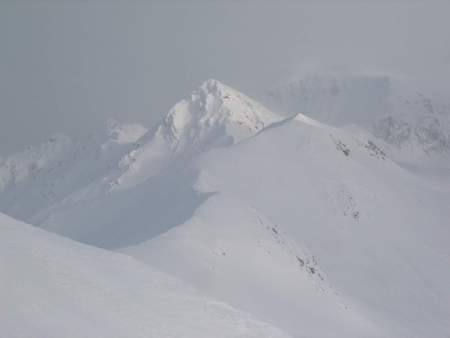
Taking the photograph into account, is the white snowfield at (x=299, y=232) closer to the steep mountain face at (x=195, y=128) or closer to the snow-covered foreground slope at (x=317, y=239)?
the snow-covered foreground slope at (x=317, y=239)

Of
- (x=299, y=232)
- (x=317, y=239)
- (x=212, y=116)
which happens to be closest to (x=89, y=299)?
(x=299, y=232)

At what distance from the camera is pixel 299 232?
62.2m

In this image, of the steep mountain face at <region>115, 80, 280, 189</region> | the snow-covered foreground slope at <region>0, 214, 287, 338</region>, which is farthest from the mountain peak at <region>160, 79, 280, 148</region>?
the snow-covered foreground slope at <region>0, 214, 287, 338</region>

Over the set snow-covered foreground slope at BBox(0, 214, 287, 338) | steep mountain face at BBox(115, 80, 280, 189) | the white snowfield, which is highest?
snow-covered foreground slope at BBox(0, 214, 287, 338)

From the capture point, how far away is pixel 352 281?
2239 inches

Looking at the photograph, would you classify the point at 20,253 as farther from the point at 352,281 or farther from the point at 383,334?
the point at 352,281

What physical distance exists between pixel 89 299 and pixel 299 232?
1595 inches

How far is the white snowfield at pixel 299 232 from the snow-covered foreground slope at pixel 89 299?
2.73 ft

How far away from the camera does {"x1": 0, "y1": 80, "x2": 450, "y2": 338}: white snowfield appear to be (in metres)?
43.6

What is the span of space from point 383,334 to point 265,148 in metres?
37.2

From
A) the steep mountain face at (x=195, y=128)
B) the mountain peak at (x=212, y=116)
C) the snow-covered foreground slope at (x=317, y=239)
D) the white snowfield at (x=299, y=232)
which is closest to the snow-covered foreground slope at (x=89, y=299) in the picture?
the white snowfield at (x=299, y=232)

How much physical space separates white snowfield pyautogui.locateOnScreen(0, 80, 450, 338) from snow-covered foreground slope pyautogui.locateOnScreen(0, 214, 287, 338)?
0.83 m

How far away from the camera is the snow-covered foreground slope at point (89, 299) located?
68.6ft

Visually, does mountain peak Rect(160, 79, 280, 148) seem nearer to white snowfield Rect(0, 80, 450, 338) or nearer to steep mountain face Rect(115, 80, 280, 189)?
steep mountain face Rect(115, 80, 280, 189)
